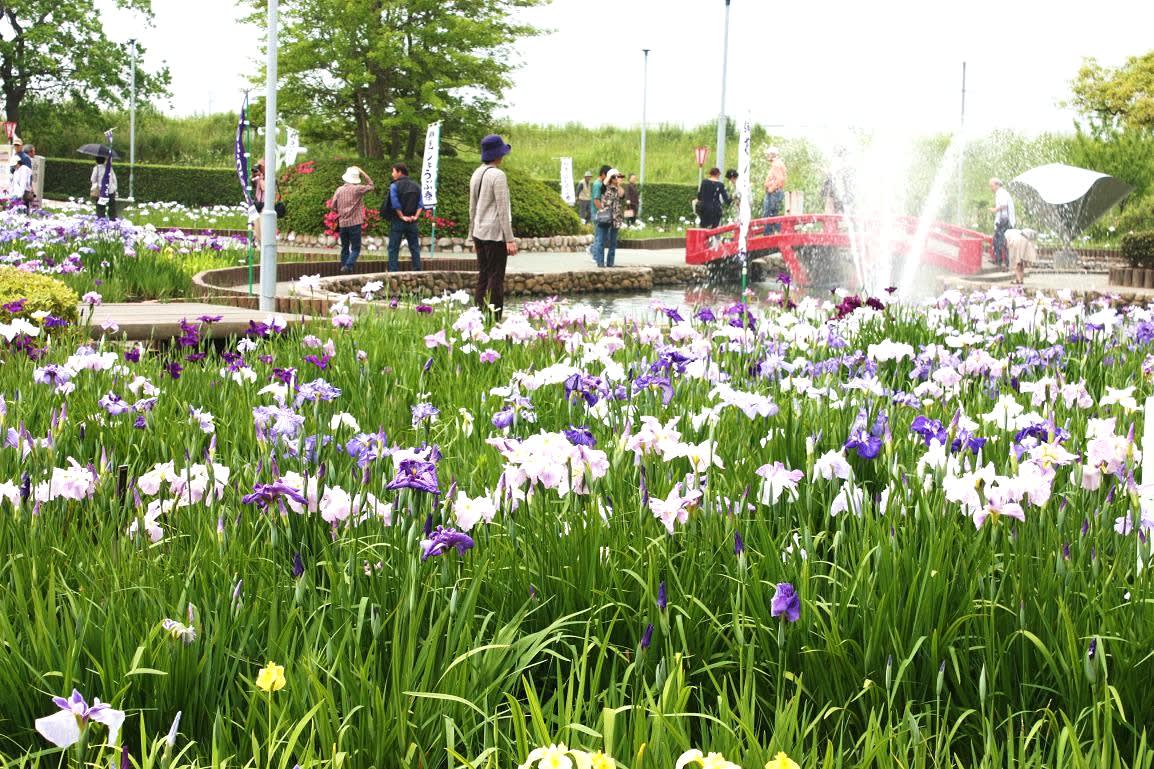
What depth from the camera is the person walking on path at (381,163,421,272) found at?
54.9ft

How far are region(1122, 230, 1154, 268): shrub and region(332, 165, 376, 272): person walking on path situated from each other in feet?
34.5

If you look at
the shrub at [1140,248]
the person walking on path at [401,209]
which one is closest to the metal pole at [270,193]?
the person walking on path at [401,209]

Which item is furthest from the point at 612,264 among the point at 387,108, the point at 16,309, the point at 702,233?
the point at 16,309

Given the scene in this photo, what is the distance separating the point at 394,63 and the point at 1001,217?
13189mm

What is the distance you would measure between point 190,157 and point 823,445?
5196 cm

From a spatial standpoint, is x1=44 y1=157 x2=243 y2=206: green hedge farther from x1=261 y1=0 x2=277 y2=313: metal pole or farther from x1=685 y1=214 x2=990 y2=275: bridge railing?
x1=261 y1=0 x2=277 y2=313: metal pole

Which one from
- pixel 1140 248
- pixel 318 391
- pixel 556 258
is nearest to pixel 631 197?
pixel 556 258

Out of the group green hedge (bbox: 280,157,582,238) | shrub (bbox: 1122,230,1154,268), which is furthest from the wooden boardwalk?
green hedge (bbox: 280,157,582,238)

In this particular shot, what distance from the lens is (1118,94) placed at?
44.5 meters

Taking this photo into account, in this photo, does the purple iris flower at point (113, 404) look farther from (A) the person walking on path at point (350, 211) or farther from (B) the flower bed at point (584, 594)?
(A) the person walking on path at point (350, 211)

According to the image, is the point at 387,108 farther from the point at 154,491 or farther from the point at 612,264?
the point at 154,491

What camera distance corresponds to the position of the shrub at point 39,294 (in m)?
7.23

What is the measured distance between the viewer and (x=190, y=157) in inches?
2039

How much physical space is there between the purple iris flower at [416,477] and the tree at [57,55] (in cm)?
4919
